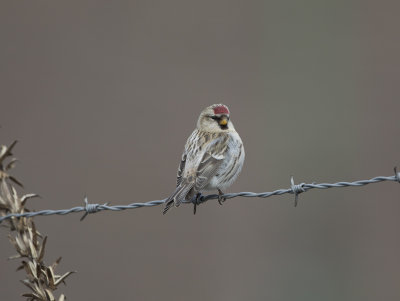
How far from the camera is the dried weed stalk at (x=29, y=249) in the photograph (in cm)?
342

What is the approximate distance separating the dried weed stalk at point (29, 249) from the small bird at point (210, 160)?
1.54m

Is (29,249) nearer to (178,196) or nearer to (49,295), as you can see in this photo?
(49,295)

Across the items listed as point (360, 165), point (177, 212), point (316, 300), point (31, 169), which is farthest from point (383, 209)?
point (31, 169)

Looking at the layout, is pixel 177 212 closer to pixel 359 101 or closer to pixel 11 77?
pixel 11 77

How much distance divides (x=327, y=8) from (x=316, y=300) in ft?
17.2

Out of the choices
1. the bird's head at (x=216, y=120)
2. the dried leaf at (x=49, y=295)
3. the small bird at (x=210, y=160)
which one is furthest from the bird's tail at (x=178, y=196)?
the dried leaf at (x=49, y=295)

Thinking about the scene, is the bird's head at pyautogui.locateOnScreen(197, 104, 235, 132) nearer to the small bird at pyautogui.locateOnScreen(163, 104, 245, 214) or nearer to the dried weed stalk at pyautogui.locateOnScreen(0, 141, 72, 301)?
the small bird at pyautogui.locateOnScreen(163, 104, 245, 214)

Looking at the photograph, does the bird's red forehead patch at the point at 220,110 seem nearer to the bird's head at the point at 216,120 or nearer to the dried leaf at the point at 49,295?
the bird's head at the point at 216,120

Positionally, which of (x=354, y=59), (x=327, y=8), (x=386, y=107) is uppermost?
(x=327, y=8)

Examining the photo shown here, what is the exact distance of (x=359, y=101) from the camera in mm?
11477

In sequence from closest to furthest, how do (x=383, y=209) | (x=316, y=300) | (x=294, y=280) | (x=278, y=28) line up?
(x=316, y=300)
(x=294, y=280)
(x=383, y=209)
(x=278, y=28)

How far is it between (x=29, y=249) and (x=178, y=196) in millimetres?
1764

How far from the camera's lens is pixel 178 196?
511 centimetres

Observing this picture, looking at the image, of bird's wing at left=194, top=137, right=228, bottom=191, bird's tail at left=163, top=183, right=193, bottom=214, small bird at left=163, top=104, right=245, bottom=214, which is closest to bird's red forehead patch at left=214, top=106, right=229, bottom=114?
small bird at left=163, top=104, right=245, bottom=214
